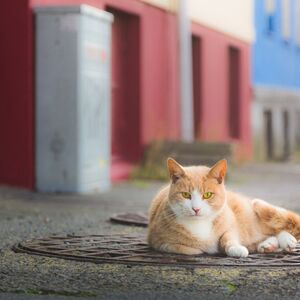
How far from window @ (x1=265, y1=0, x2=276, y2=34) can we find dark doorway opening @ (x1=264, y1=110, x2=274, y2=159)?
2.01 m

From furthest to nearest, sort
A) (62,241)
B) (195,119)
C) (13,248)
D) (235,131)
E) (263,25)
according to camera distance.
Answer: (263,25) → (235,131) → (195,119) → (62,241) → (13,248)

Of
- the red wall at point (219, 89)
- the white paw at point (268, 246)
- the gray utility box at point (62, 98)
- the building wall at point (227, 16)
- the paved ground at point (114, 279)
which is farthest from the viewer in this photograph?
the red wall at point (219, 89)

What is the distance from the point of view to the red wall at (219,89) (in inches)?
586

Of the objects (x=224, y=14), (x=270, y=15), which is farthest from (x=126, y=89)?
(x=270, y=15)

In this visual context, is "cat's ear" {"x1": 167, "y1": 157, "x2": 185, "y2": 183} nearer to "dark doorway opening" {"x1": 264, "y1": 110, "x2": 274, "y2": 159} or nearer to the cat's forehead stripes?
the cat's forehead stripes

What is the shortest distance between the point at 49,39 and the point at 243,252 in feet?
16.3

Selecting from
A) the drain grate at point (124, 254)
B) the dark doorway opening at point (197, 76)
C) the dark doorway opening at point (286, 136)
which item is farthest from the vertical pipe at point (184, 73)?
the drain grate at point (124, 254)

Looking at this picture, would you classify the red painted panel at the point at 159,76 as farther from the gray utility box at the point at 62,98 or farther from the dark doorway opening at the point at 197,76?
the gray utility box at the point at 62,98

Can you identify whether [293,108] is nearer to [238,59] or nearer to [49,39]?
[238,59]

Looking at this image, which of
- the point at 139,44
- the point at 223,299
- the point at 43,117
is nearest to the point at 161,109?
the point at 139,44

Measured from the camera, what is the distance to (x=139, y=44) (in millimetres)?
12211

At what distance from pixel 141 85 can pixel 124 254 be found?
6.92 meters

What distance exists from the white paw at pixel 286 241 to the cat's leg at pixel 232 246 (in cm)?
32

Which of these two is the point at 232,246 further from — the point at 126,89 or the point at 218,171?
the point at 126,89
